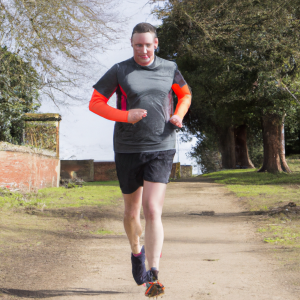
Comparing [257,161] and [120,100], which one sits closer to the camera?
[120,100]

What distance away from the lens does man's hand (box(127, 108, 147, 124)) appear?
324cm

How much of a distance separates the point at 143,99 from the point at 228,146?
28.6 m

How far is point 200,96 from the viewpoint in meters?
23.5

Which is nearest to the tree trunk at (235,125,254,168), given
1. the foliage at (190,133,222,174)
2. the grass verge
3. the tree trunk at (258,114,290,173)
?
the foliage at (190,133,222,174)

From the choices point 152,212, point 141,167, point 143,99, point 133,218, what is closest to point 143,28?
point 143,99

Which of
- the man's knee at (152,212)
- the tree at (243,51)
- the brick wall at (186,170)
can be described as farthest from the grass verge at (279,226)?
the brick wall at (186,170)

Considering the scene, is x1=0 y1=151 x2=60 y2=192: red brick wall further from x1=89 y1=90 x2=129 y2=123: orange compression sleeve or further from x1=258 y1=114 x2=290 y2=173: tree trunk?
x1=258 y1=114 x2=290 y2=173: tree trunk

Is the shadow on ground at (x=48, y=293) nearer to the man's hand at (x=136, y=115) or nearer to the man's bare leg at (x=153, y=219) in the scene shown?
the man's bare leg at (x=153, y=219)

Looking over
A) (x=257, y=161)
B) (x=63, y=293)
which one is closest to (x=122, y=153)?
(x=63, y=293)

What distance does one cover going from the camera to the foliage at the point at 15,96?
42.1ft

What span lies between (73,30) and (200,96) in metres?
13.8

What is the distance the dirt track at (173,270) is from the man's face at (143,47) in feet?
6.98

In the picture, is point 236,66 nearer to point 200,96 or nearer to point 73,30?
point 200,96

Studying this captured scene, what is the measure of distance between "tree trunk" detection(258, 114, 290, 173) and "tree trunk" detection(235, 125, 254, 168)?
27.9 feet
